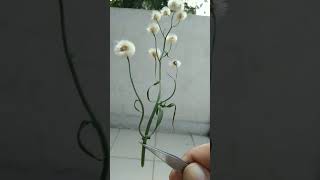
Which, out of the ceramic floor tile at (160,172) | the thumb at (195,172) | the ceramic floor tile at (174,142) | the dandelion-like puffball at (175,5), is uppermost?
the dandelion-like puffball at (175,5)

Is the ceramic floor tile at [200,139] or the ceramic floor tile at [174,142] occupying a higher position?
the ceramic floor tile at [174,142]

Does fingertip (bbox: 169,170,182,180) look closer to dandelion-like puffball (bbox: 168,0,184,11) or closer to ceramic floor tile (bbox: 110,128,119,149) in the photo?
dandelion-like puffball (bbox: 168,0,184,11)

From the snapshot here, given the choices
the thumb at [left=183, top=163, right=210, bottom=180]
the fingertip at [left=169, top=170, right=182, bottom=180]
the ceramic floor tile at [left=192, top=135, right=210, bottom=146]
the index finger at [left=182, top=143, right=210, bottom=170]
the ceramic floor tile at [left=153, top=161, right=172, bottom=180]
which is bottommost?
the ceramic floor tile at [left=192, top=135, right=210, bottom=146]
